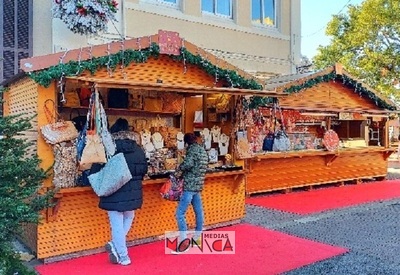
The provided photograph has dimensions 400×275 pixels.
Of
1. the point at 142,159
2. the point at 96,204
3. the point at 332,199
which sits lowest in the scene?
the point at 332,199

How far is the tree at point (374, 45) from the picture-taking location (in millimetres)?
19188

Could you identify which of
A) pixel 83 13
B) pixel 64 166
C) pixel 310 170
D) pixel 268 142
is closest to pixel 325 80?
pixel 310 170

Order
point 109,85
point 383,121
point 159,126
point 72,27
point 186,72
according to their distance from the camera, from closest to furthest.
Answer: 1. point 109,85
2. point 186,72
3. point 159,126
4. point 72,27
5. point 383,121

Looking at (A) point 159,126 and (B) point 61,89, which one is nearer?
(B) point 61,89

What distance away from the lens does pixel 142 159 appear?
5633 millimetres

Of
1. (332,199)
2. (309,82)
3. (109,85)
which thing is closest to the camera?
(109,85)

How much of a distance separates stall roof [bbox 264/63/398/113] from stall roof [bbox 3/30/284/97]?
2.40 metres

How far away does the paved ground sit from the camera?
5.52 metres

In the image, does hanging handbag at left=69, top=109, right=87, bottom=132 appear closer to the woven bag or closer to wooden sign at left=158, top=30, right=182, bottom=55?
the woven bag

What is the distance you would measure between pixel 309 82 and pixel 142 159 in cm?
698

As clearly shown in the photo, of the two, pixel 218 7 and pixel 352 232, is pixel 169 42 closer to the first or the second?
pixel 352 232

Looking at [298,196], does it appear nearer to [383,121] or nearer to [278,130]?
[278,130]

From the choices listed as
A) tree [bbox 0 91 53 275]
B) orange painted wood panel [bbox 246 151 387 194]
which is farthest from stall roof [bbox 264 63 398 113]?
tree [bbox 0 91 53 275]

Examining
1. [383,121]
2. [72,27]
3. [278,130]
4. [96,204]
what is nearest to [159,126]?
[96,204]
